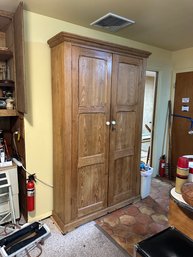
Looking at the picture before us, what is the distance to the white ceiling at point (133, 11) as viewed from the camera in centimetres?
173

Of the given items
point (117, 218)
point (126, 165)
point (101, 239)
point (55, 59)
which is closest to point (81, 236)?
point (101, 239)

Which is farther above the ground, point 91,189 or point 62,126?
point 62,126

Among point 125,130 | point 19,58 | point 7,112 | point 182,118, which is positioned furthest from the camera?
point 182,118

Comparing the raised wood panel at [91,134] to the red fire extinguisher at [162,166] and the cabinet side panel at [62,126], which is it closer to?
the cabinet side panel at [62,126]

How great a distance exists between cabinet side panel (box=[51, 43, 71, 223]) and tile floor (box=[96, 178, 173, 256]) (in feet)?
1.72

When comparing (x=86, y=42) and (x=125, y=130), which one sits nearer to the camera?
(x=86, y=42)

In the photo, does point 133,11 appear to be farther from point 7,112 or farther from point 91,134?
point 7,112

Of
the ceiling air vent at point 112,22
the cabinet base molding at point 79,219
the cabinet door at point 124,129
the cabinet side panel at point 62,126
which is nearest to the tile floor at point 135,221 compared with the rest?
the cabinet base molding at point 79,219

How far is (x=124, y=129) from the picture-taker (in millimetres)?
2414

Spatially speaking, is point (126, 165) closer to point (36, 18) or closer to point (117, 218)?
point (117, 218)

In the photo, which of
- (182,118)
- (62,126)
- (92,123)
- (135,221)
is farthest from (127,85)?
(135,221)

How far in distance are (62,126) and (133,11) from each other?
133cm

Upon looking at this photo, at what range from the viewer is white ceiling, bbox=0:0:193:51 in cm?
173

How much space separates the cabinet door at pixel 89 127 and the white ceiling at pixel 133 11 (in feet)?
1.26
